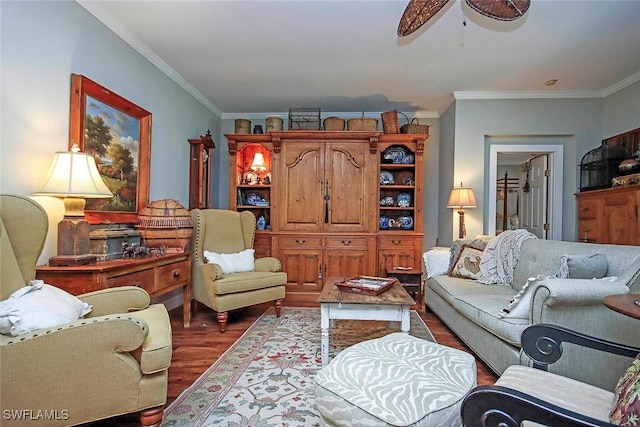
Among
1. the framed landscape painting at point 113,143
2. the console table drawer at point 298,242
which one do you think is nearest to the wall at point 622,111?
the console table drawer at point 298,242

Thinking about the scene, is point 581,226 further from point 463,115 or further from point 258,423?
point 258,423

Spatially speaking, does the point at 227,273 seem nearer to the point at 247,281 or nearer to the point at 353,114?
the point at 247,281

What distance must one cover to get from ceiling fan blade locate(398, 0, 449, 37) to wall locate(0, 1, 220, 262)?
7.26ft

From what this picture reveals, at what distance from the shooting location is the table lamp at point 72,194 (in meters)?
1.99

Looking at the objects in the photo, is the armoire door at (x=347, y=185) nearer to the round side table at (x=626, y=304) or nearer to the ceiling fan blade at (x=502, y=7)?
the ceiling fan blade at (x=502, y=7)

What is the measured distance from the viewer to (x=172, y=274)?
283 centimetres

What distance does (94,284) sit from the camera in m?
1.96

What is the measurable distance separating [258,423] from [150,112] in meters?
2.88

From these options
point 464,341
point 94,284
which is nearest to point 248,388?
point 94,284

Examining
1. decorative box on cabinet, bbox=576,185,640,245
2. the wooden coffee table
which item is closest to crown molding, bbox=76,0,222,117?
the wooden coffee table

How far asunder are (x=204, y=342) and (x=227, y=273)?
0.75m

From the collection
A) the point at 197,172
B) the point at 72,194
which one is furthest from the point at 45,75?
the point at 197,172

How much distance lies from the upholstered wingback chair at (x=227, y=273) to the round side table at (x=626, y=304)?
2.65 m

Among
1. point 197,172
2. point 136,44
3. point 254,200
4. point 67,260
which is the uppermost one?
point 136,44
